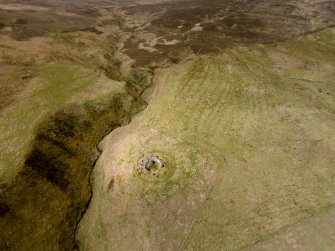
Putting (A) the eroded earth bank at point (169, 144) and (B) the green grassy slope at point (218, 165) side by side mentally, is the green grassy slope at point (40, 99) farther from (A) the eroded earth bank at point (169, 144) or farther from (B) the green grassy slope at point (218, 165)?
(B) the green grassy slope at point (218, 165)

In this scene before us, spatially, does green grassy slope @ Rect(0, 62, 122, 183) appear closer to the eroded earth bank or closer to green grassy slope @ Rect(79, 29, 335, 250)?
the eroded earth bank

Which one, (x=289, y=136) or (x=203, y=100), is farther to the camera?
(x=203, y=100)

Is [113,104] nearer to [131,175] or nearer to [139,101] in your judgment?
[139,101]

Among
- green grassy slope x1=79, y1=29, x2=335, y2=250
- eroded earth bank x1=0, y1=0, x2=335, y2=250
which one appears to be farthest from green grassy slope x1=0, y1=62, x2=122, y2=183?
green grassy slope x1=79, y1=29, x2=335, y2=250

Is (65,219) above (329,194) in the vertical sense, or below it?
below

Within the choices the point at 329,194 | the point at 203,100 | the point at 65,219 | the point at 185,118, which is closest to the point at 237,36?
the point at 203,100

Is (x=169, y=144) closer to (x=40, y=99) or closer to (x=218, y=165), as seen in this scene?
(x=218, y=165)

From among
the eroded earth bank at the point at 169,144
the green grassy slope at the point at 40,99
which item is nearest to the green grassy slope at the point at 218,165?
the eroded earth bank at the point at 169,144
